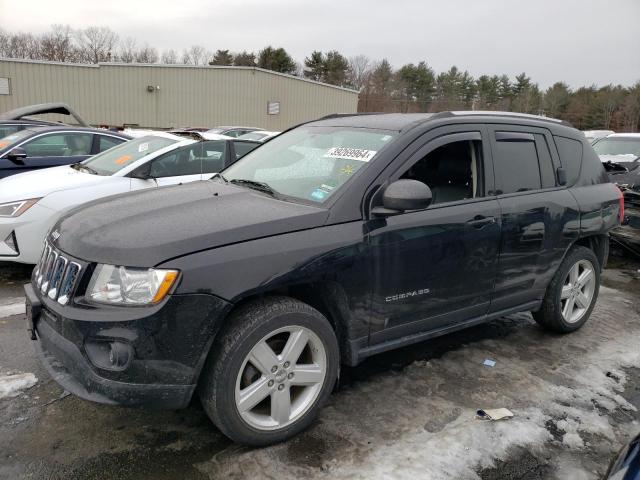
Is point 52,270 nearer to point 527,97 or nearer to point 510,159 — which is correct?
point 510,159

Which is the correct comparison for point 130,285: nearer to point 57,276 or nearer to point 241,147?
point 57,276

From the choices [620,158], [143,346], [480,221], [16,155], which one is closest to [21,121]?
[16,155]

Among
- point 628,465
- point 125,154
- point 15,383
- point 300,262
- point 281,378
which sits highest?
point 125,154

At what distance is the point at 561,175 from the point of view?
4016 millimetres

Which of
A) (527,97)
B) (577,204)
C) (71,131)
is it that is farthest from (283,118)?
(527,97)

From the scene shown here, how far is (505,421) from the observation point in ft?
9.83

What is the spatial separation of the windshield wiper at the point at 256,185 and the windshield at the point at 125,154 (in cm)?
281

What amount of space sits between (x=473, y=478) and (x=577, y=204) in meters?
2.49

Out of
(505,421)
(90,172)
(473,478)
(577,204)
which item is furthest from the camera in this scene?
(90,172)

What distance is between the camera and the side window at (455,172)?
3408mm

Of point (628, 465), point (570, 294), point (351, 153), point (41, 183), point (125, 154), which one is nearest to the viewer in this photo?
point (628, 465)

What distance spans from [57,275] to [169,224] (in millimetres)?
617

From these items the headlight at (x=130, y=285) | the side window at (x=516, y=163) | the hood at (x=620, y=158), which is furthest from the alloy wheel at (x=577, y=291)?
the hood at (x=620, y=158)

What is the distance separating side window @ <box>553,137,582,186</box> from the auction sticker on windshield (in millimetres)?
1908
